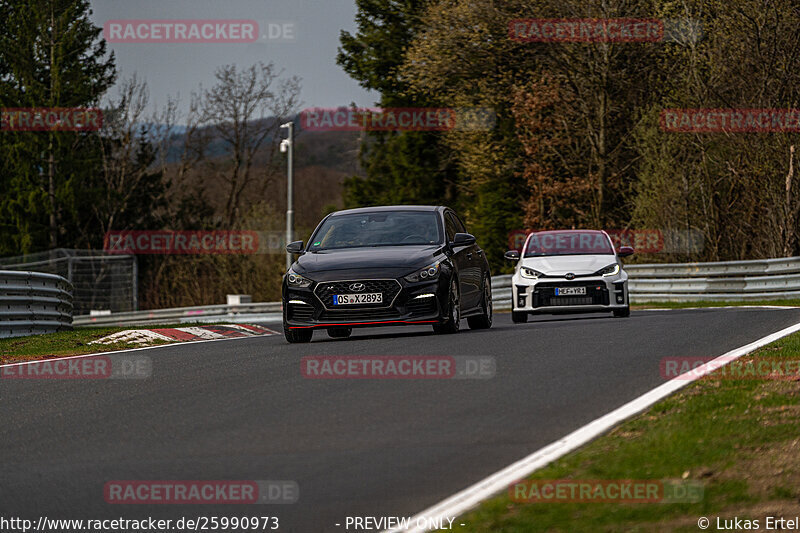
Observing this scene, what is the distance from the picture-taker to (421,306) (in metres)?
14.8

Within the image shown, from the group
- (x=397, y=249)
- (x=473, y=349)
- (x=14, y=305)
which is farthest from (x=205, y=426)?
(x=14, y=305)

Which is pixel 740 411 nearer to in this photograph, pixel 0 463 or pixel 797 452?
pixel 797 452

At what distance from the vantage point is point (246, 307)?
120 feet

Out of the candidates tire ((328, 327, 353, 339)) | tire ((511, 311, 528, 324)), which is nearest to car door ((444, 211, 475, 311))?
tire ((328, 327, 353, 339))

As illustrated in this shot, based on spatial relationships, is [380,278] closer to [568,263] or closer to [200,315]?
[568,263]

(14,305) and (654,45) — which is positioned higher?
(654,45)

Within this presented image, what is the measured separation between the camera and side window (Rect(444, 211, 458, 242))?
16609 millimetres

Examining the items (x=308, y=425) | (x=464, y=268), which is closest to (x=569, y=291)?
(x=464, y=268)

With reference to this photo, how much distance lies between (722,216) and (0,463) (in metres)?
28.8

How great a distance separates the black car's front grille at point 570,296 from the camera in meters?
19.9

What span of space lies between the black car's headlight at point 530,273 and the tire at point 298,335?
5.90m

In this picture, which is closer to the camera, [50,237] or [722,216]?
[722,216]

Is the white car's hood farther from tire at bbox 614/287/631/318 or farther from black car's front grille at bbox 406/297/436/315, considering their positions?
black car's front grille at bbox 406/297/436/315

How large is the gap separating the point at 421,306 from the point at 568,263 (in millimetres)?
6071
